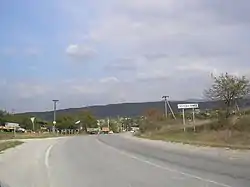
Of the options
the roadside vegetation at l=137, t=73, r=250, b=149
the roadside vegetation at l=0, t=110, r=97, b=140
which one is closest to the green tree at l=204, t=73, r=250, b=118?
the roadside vegetation at l=137, t=73, r=250, b=149

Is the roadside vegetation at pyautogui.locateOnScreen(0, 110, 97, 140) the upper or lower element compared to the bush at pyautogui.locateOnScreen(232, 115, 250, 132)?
upper

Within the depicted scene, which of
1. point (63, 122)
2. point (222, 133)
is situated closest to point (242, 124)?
point (222, 133)

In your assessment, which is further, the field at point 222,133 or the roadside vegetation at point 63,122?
the roadside vegetation at point 63,122

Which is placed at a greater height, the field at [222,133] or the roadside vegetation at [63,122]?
the roadside vegetation at [63,122]

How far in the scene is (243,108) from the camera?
61.3 metres

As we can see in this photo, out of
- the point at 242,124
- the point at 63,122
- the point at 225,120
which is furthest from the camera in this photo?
the point at 63,122

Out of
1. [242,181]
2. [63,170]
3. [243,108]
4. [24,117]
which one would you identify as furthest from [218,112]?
[24,117]

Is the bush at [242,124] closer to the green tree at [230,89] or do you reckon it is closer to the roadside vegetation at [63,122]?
the green tree at [230,89]

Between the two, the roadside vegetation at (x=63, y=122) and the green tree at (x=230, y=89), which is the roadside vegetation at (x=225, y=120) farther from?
the roadside vegetation at (x=63, y=122)

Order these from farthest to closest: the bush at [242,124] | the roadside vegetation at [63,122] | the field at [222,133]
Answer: the roadside vegetation at [63,122] → the bush at [242,124] → the field at [222,133]

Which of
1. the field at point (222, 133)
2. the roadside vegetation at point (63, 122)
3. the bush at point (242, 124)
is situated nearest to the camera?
the field at point (222, 133)

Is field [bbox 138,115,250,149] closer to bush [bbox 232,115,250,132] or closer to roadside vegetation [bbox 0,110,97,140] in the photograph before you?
bush [bbox 232,115,250,132]

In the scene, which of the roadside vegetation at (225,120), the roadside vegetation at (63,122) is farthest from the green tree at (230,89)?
the roadside vegetation at (63,122)

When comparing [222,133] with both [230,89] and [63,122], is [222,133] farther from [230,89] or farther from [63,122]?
[63,122]
